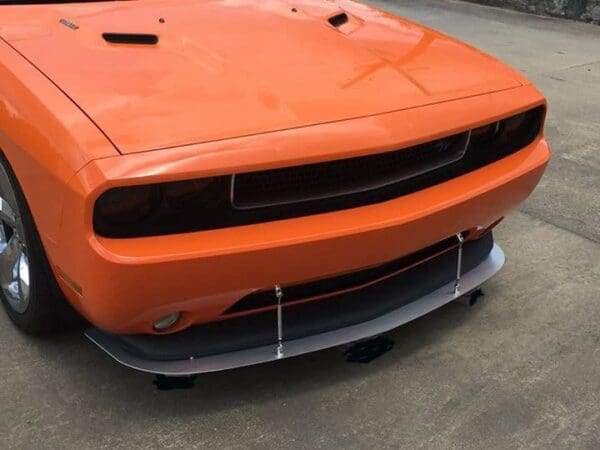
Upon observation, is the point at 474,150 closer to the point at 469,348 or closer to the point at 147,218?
the point at 469,348

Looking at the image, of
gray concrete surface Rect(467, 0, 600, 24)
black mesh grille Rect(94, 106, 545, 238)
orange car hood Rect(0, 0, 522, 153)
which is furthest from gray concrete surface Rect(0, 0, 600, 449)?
gray concrete surface Rect(467, 0, 600, 24)

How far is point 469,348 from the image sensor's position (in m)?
2.58

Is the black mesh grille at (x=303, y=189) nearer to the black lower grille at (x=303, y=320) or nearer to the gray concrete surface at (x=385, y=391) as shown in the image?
the black lower grille at (x=303, y=320)

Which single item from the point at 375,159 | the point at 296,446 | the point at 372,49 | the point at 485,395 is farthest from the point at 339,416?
the point at 372,49

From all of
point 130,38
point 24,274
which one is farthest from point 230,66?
point 24,274

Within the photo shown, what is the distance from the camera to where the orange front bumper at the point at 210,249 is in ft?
5.80

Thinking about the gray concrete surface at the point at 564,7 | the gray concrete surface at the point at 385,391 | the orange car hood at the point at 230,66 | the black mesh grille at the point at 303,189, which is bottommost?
the gray concrete surface at the point at 564,7

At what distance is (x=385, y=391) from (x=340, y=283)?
40 centimetres

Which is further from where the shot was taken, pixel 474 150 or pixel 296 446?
pixel 474 150

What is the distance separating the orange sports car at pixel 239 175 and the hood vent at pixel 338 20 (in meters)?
0.10

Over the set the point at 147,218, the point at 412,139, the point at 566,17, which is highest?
the point at 412,139

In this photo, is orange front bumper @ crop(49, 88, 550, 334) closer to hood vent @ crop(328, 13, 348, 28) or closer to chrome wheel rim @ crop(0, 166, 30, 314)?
chrome wheel rim @ crop(0, 166, 30, 314)

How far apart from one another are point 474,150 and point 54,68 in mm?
1348

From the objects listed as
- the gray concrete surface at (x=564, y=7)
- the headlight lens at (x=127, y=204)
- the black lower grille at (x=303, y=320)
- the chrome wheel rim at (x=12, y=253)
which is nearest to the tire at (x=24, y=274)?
the chrome wheel rim at (x=12, y=253)
